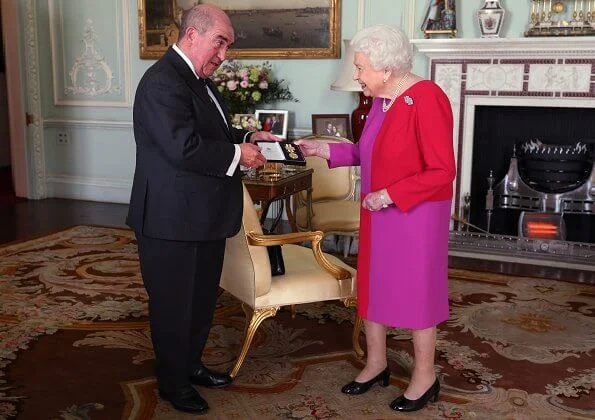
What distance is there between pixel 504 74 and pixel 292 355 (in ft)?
9.83

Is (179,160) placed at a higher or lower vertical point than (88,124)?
higher

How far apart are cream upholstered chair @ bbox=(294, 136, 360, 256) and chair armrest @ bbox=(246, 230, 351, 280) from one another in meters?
1.41

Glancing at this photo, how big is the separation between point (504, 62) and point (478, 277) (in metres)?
1.69

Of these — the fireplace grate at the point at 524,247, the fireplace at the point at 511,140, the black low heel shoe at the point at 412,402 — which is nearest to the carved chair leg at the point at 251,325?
the black low heel shoe at the point at 412,402

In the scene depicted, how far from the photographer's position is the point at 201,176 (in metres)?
2.35

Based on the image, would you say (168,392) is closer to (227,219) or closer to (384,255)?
(227,219)

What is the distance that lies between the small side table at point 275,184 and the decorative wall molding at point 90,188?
3.25 metres

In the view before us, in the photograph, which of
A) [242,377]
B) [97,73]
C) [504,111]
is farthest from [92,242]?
[504,111]

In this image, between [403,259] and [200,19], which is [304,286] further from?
[200,19]

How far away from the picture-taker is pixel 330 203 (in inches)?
181

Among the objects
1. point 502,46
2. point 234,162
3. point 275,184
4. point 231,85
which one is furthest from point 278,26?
point 234,162

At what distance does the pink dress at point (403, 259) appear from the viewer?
2.40m

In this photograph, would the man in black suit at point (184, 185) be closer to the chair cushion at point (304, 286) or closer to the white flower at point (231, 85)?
the chair cushion at point (304, 286)

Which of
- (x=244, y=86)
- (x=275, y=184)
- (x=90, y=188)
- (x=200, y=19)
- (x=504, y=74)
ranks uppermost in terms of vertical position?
(x=200, y=19)
